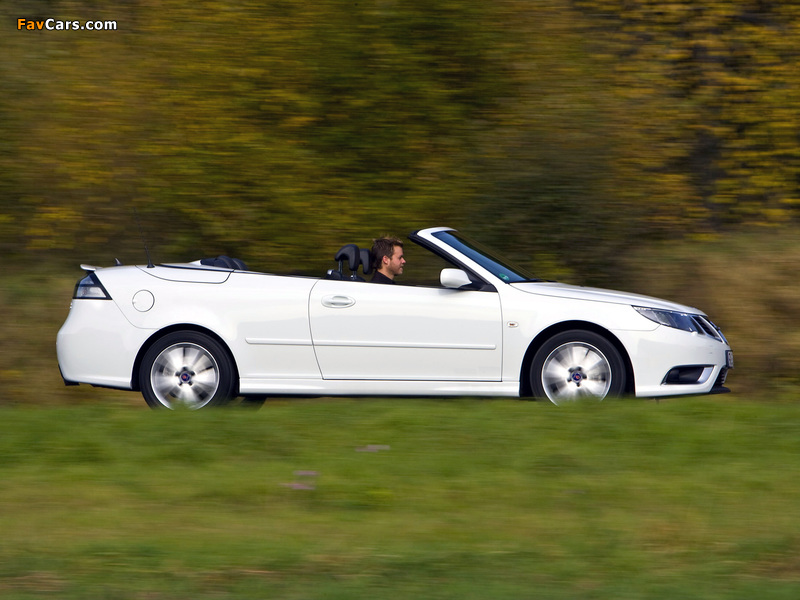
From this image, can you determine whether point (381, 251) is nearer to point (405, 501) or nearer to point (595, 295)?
point (595, 295)

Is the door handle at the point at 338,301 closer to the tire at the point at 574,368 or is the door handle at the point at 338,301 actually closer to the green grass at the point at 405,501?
the green grass at the point at 405,501

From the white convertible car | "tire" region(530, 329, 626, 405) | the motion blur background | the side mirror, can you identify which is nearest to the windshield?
the white convertible car

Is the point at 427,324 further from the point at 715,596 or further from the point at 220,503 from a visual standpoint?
the point at 715,596

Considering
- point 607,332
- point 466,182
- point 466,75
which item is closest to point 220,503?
point 607,332

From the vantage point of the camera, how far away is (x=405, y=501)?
5746 millimetres

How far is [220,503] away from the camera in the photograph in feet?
19.0

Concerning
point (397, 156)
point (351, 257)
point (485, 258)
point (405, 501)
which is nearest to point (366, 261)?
point (351, 257)

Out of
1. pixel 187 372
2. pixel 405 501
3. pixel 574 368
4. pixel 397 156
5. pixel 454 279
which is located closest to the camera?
pixel 405 501

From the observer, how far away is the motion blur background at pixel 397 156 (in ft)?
41.5

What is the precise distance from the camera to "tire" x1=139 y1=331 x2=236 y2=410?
813cm

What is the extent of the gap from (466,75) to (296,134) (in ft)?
7.00

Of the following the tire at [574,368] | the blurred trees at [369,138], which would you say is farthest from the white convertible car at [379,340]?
the blurred trees at [369,138]

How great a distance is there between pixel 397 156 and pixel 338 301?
17.0 feet

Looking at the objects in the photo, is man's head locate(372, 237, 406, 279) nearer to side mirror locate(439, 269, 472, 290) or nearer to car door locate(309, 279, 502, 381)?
car door locate(309, 279, 502, 381)
